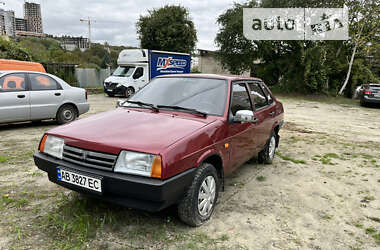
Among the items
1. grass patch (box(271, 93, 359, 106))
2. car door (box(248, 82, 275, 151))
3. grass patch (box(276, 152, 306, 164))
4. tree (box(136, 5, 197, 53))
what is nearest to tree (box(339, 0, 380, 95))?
grass patch (box(271, 93, 359, 106))

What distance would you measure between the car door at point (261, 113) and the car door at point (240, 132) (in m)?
0.19

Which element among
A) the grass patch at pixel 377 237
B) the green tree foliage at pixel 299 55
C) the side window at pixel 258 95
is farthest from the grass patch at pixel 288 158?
the green tree foliage at pixel 299 55

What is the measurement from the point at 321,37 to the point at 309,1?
8.63ft

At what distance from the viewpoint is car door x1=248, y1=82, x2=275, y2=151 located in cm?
419

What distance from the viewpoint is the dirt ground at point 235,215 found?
260cm

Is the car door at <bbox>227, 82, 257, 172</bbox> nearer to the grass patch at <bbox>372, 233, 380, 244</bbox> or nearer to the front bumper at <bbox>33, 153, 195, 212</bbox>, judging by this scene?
the front bumper at <bbox>33, 153, 195, 212</bbox>

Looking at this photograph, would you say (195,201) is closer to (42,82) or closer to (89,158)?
(89,158)

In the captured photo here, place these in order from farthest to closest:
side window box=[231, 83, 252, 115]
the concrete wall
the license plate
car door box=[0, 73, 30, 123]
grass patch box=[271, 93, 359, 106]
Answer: the concrete wall < grass patch box=[271, 93, 359, 106] < car door box=[0, 73, 30, 123] < side window box=[231, 83, 252, 115] < the license plate

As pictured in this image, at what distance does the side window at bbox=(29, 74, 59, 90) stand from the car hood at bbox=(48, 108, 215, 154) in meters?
4.69

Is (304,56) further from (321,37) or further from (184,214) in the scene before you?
(184,214)

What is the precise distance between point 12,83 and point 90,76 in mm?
15501

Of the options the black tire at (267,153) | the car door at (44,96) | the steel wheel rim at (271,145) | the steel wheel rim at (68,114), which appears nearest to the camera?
the black tire at (267,153)

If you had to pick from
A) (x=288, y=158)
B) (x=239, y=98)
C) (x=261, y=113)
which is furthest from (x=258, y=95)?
(x=288, y=158)

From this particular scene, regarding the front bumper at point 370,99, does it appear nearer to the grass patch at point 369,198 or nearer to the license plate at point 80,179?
the grass patch at point 369,198
